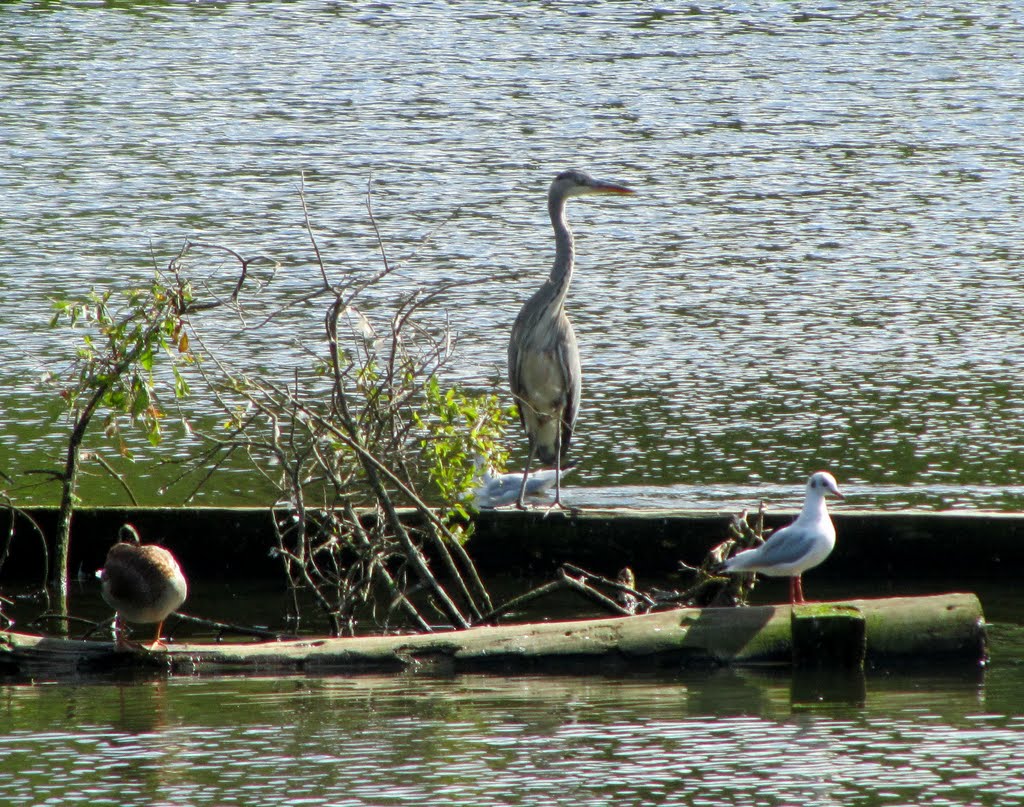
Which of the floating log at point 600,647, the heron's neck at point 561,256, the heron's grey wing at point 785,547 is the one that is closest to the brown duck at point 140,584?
the floating log at point 600,647

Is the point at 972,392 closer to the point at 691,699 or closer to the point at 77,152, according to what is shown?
the point at 691,699

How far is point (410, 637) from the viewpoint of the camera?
7.33 meters

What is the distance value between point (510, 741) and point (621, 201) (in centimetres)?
1496

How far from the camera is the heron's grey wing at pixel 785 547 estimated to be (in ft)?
25.1

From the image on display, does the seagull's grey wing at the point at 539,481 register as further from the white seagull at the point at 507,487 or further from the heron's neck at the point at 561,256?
the heron's neck at the point at 561,256

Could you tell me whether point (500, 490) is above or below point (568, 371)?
below

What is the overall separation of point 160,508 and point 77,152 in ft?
46.4

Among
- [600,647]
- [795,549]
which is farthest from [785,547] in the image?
[600,647]

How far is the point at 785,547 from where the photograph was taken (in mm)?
7680

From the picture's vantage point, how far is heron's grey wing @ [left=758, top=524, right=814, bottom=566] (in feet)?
25.1

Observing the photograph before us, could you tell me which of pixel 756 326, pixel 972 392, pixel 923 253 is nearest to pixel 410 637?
pixel 972 392

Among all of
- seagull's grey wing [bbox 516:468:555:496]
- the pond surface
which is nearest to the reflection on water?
seagull's grey wing [bbox 516:468:555:496]

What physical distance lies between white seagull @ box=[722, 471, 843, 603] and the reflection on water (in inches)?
20.9

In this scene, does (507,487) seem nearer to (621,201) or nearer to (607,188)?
(607,188)
